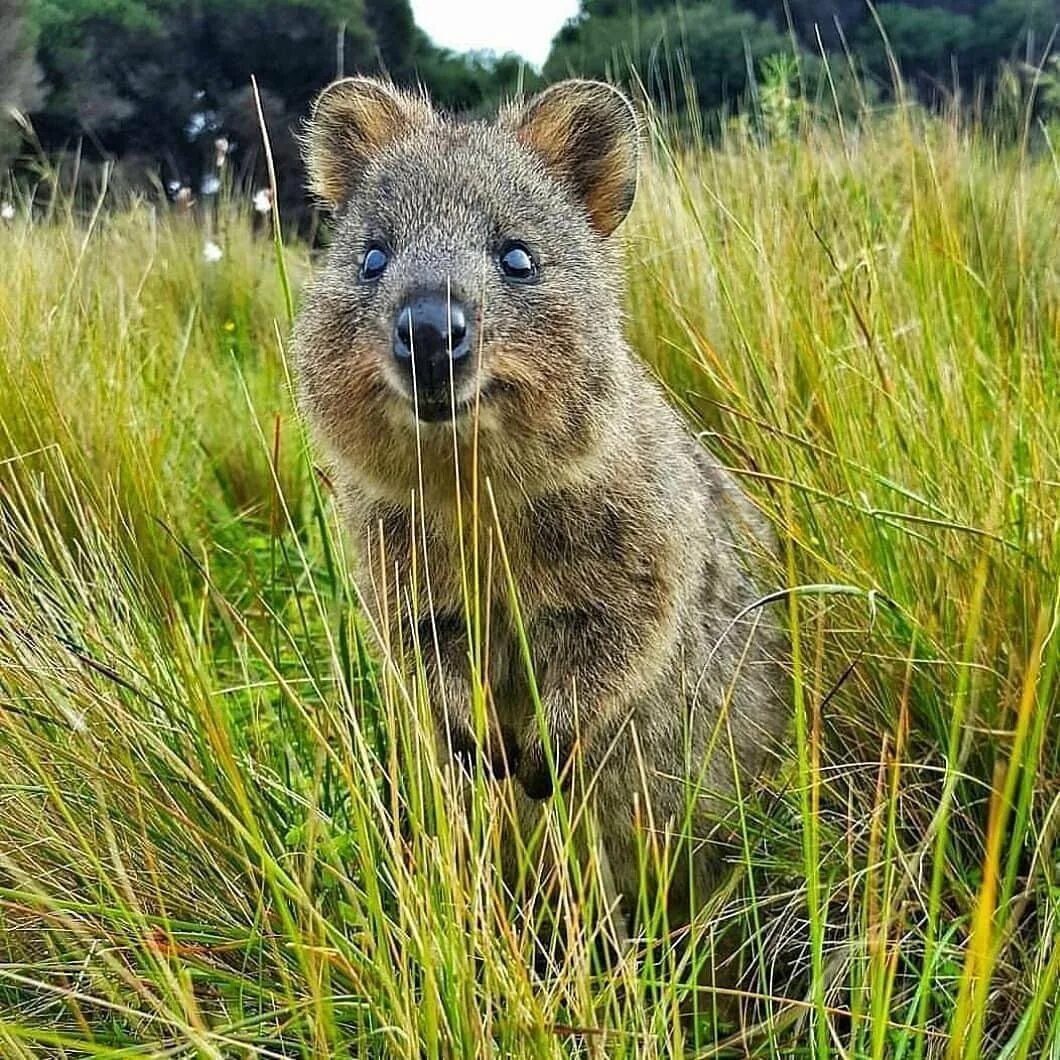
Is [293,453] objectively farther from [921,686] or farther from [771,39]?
[771,39]

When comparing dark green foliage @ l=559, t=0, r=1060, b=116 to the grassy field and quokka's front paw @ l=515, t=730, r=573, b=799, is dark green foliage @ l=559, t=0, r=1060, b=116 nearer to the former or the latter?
the grassy field

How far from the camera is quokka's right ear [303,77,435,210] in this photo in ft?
10.9

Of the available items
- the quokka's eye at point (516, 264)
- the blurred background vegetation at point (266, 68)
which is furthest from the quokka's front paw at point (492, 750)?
the blurred background vegetation at point (266, 68)

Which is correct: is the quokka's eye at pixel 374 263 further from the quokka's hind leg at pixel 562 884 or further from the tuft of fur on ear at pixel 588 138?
the quokka's hind leg at pixel 562 884

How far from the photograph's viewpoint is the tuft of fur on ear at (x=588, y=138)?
10.5 feet

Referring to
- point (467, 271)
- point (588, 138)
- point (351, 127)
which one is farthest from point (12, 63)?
point (467, 271)

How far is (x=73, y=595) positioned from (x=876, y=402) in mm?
2288

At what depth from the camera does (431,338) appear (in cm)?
243

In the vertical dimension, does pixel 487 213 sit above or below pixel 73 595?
above

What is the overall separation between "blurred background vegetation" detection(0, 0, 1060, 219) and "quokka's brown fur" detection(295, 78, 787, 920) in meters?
3.82

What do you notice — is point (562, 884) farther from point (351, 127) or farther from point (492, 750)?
point (351, 127)

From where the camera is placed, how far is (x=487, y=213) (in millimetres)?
2883

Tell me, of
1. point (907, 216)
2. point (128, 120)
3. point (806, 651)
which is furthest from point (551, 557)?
point (128, 120)

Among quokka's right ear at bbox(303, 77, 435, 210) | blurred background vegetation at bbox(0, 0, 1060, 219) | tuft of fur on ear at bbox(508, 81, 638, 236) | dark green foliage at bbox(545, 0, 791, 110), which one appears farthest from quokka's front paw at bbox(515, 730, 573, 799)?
dark green foliage at bbox(545, 0, 791, 110)
